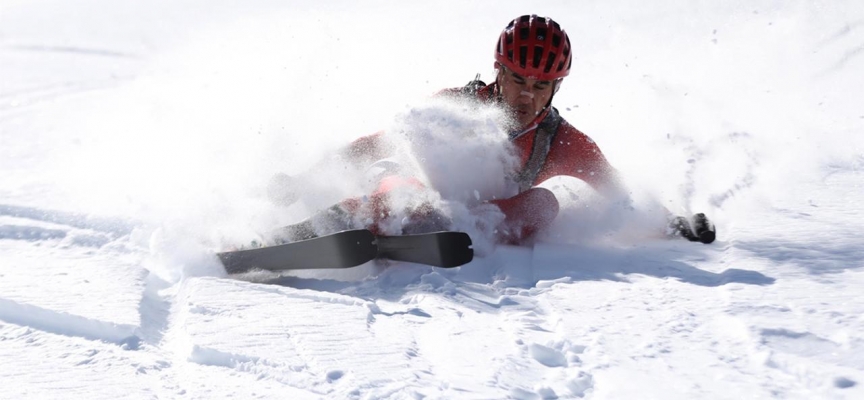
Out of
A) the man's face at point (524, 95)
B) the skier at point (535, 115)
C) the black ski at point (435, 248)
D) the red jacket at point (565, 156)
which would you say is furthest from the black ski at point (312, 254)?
the man's face at point (524, 95)

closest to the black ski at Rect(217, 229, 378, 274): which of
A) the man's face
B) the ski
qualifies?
the ski

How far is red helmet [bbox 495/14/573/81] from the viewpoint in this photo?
4.71 m

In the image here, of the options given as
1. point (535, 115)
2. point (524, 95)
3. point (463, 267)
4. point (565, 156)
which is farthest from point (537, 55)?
point (463, 267)

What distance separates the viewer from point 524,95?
4707mm

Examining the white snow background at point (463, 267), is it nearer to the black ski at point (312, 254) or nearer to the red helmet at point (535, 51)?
the black ski at point (312, 254)

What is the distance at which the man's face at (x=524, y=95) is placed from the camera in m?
4.70

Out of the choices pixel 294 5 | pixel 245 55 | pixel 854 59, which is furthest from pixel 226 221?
pixel 294 5

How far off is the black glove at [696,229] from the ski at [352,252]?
4.04 feet

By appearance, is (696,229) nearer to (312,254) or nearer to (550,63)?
(550,63)

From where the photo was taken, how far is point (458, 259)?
3.76 metres

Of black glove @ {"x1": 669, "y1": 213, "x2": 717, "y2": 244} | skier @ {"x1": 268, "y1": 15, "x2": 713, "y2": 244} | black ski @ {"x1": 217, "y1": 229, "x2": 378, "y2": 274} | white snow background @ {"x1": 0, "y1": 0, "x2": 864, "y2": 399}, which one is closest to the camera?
white snow background @ {"x1": 0, "y1": 0, "x2": 864, "y2": 399}

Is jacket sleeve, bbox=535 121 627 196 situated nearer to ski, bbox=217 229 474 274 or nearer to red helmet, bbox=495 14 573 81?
red helmet, bbox=495 14 573 81

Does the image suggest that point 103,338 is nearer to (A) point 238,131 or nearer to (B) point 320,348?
(B) point 320,348

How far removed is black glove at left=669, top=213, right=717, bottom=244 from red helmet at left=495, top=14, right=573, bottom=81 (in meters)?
1.12
